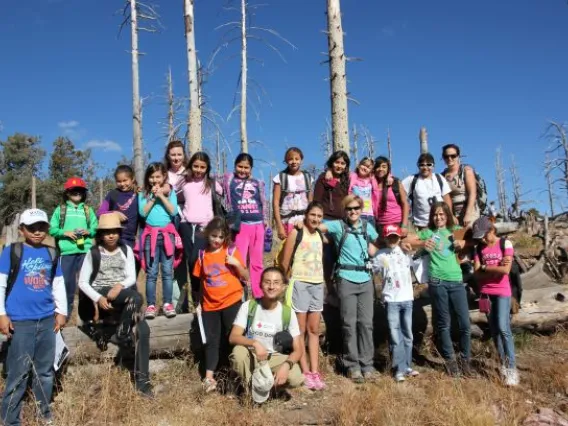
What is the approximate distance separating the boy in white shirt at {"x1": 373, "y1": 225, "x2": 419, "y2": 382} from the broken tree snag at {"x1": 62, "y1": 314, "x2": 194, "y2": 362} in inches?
92.9

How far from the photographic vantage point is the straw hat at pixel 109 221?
14.5 feet

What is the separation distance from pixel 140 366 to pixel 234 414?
1.13 meters

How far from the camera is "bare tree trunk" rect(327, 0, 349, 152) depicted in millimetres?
7387

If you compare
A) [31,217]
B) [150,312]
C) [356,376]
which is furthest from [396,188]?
[31,217]

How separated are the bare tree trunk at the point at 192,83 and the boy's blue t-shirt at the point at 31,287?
A: 819cm

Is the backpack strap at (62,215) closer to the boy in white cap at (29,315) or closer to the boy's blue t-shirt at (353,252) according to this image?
the boy in white cap at (29,315)

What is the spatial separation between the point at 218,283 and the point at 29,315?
1.75 m

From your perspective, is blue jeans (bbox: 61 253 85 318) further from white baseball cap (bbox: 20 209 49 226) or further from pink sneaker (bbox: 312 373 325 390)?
pink sneaker (bbox: 312 373 325 390)

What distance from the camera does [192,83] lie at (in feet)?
39.9

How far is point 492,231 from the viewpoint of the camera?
5.03 m

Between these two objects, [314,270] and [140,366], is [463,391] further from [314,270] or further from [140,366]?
[140,366]

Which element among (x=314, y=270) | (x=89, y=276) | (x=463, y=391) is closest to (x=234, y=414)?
(x=314, y=270)

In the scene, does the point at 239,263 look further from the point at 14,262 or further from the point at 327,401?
the point at 14,262

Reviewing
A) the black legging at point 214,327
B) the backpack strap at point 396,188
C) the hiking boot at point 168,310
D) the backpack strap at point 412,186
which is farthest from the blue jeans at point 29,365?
the backpack strap at point 412,186
